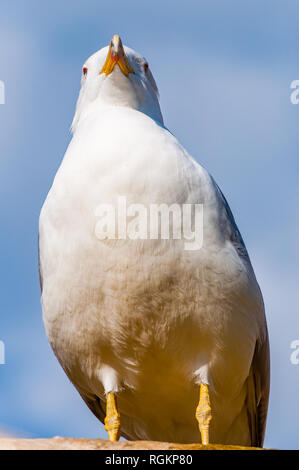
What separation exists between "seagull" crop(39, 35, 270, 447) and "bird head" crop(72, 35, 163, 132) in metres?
0.69

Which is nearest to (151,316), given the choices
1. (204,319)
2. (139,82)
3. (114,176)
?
(204,319)

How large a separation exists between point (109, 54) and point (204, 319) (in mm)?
3642

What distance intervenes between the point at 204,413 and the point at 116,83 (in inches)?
162

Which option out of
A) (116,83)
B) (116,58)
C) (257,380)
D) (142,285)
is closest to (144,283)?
(142,285)

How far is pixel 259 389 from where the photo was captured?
1023 cm

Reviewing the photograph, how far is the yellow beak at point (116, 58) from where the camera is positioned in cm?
1059

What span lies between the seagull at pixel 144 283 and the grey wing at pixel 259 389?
9 centimetres

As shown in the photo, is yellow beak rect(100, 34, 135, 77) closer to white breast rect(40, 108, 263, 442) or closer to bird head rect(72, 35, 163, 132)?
bird head rect(72, 35, 163, 132)

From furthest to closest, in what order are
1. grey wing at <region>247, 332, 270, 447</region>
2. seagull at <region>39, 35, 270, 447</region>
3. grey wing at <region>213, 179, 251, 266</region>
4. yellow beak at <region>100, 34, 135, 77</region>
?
yellow beak at <region>100, 34, 135, 77</region> → grey wing at <region>247, 332, 270, 447</region> → grey wing at <region>213, 179, 251, 266</region> → seagull at <region>39, 35, 270, 447</region>

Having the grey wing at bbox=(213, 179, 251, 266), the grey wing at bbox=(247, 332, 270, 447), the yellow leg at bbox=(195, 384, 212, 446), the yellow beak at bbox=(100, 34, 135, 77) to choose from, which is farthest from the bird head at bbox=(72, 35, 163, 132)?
the yellow leg at bbox=(195, 384, 212, 446)

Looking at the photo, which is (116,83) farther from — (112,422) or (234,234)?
(112,422)

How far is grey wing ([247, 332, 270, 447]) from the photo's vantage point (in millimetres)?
10113

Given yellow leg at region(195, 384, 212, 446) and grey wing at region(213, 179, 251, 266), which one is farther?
grey wing at region(213, 179, 251, 266)

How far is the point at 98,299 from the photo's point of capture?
895 centimetres
